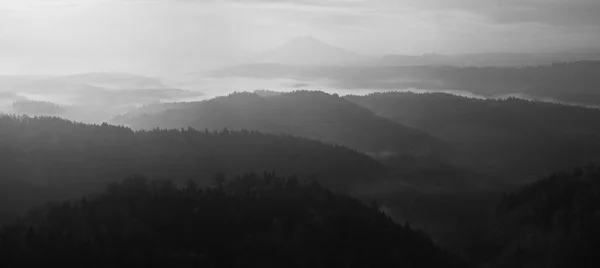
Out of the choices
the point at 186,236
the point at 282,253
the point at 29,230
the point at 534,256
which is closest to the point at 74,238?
the point at 29,230

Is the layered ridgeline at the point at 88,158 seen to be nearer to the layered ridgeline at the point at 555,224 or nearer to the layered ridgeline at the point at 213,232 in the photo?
the layered ridgeline at the point at 213,232

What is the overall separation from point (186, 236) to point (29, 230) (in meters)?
16.9

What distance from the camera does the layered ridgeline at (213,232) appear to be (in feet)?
256

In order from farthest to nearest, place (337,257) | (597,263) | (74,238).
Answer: (597,263) < (337,257) < (74,238)

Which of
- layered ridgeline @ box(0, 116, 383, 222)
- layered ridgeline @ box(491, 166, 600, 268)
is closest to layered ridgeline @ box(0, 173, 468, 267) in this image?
layered ridgeline @ box(491, 166, 600, 268)

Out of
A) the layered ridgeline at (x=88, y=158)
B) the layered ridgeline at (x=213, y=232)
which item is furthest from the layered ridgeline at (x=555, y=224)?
the layered ridgeline at (x=88, y=158)

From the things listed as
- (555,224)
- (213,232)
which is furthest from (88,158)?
(555,224)

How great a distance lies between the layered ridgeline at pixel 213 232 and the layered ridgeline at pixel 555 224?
796 inches

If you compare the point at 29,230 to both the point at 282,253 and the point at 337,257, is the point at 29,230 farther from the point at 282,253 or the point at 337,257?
the point at 337,257

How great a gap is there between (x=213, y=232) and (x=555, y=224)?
225 ft

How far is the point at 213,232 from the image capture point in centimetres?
9025

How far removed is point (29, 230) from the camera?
83.6 metres

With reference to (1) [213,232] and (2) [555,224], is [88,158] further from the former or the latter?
(2) [555,224]

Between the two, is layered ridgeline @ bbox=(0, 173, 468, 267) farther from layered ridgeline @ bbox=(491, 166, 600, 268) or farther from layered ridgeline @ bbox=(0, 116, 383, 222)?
layered ridgeline @ bbox=(0, 116, 383, 222)
